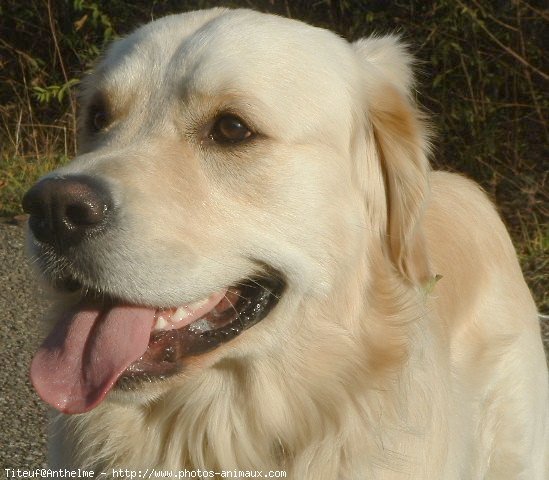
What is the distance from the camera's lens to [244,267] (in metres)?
2.62

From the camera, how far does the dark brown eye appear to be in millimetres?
2719

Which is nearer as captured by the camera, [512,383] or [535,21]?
[512,383]

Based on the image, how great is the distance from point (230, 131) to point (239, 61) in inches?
8.2

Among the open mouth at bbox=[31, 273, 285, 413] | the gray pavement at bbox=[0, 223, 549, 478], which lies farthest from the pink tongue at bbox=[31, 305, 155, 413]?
the gray pavement at bbox=[0, 223, 549, 478]

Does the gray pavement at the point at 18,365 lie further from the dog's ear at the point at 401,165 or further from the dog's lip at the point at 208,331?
the dog's ear at the point at 401,165

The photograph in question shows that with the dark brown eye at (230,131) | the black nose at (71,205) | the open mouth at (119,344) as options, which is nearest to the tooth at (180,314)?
the open mouth at (119,344)

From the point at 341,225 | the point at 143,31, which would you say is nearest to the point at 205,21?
the point at 143,31

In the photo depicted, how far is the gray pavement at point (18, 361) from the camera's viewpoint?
417 cm

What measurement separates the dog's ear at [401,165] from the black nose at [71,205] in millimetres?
1052

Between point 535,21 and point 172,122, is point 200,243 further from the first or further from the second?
point 535,21

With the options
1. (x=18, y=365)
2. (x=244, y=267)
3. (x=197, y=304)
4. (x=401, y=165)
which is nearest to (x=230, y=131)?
(x=244, y=267)

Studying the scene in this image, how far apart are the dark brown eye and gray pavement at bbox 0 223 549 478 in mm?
798

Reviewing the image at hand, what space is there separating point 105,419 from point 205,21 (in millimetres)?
Result: 1265

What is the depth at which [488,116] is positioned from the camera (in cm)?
773
